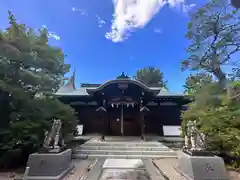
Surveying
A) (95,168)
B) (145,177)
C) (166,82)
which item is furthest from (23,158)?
(166,82)

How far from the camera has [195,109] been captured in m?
7.11

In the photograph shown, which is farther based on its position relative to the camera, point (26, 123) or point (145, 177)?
point (26, 123)

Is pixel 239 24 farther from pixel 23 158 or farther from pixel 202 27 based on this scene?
pixel 23 158

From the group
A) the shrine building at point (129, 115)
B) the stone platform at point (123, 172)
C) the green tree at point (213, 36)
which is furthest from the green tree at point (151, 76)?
the stone platform at point (123, 172)

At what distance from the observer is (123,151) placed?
24.4 feet

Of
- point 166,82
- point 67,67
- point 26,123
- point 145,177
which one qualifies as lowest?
point 145,177

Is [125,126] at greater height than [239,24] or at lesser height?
lesser

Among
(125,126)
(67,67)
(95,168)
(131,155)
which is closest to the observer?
(95,168)

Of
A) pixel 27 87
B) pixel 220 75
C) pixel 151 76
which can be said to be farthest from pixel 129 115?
pixel 151 76

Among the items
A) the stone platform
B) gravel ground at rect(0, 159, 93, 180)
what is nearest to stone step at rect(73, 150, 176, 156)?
gravel ground at rect(0, 159, 93, 180)

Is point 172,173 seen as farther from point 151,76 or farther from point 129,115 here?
point 151,76

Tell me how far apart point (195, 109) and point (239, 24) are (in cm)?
458

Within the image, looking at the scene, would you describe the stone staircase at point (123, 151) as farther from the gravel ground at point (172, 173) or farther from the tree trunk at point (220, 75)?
the tree trunk at point (220, 75)

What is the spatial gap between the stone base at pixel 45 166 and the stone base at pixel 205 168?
3722 millimetres
